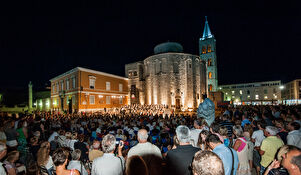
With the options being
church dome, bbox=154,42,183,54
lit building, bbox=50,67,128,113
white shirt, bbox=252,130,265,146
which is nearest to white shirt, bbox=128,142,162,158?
white shirt, bbox=252,130,265,146

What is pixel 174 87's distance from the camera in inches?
1220

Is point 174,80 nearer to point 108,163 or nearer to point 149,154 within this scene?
point 149,154

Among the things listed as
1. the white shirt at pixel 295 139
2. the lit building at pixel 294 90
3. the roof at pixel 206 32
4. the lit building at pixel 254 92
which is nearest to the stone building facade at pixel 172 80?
the roof at pixel 206 32

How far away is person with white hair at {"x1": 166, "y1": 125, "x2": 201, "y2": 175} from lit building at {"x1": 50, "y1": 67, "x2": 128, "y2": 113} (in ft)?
83.7

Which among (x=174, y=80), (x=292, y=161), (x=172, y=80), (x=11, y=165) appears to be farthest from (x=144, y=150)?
(x=174, y=80)

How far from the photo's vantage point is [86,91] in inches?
1027

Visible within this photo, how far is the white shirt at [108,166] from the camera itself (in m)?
2.45

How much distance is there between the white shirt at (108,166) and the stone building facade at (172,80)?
27.5 m

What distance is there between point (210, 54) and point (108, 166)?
48.1 meters

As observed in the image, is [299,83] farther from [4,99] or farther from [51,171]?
[4,99]

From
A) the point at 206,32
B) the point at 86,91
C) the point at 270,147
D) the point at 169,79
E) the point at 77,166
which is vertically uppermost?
the point at 206,32

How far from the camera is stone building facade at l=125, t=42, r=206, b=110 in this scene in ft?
101

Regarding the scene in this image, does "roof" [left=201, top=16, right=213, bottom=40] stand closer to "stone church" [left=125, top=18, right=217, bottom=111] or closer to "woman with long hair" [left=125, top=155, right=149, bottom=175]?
"stone church" [left=125, top=18, right=217, bottom=111]

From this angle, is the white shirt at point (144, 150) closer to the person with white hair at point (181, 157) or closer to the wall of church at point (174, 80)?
the person with white hair at point (181, 157)
